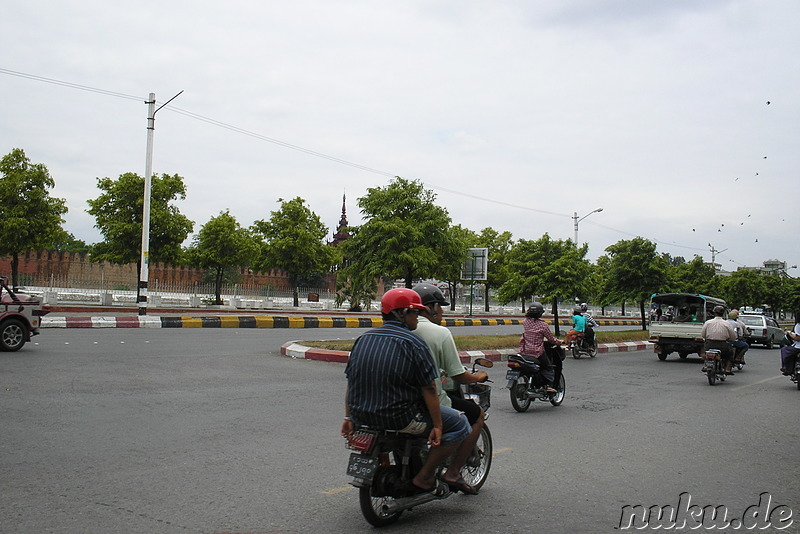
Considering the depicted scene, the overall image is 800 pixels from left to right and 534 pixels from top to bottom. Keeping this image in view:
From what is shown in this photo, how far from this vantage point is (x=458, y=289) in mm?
72688

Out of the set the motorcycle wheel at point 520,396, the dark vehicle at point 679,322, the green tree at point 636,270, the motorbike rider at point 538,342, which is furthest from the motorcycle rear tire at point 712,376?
the green tree at point 636,270

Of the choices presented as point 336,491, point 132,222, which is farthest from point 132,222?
point 336,491

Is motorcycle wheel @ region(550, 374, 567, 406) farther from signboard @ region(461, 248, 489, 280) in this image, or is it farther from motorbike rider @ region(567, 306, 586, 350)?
signboard @ region(461, 248, 489, 280)

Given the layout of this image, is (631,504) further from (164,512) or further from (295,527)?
(164,512)

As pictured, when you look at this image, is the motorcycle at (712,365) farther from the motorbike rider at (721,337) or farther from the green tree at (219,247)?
the green tree at (219,247)

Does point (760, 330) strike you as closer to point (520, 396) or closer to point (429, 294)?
point (520, 396)

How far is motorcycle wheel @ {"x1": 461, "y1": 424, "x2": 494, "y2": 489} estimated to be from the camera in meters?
5.03

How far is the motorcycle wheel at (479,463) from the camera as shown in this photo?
5.03 metres

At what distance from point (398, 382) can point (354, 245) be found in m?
19.5

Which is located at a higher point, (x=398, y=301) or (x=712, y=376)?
(x=398, y=301)

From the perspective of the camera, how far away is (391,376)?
4043mm

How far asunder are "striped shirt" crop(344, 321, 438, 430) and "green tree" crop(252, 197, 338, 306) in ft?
143

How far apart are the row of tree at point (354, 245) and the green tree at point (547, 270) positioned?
40mm

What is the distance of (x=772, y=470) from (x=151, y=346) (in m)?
13.4
